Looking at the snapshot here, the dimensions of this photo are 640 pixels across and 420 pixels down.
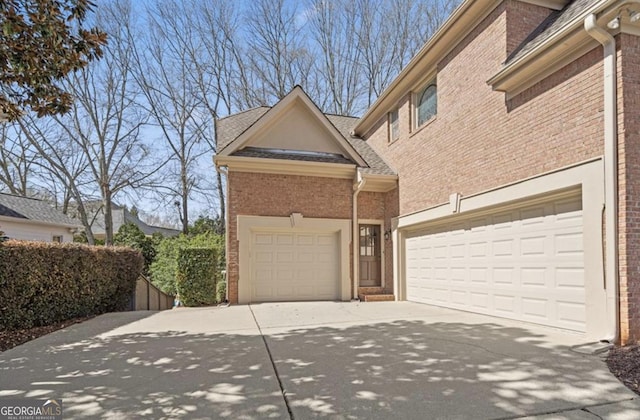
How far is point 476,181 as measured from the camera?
25.7 ft

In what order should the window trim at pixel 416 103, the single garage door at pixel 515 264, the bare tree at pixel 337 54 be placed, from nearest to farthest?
1. the single garage door at pixel 515 264
2. the window trim at pixel 416 103
3. the bare tree at pixel 337 54

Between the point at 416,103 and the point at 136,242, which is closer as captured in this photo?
the point at 416,103

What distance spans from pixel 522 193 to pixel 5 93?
819 cm

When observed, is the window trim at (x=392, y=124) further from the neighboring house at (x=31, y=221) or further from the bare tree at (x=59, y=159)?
the bare tree at (x=59, y=159)

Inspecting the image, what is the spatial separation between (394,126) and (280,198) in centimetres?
441

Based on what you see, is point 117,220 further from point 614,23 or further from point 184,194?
point 614,23

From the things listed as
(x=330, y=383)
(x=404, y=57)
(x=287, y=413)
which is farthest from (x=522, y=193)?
(x=404, y=57)

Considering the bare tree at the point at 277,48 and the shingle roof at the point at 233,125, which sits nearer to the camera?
the shingle roof at the point at 233,125

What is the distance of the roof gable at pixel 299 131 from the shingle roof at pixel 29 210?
11.0 m

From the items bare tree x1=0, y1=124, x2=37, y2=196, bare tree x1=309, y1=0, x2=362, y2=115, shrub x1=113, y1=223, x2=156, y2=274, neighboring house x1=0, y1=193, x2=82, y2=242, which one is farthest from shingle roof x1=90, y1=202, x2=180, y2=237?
bare tree x1=309, y1=0, x2=362, y2=115

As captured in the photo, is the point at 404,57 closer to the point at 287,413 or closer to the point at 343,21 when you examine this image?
the point at 343,21

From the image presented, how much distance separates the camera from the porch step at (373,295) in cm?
1068

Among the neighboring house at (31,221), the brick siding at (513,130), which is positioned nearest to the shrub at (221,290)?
the brick siding at (513,130)

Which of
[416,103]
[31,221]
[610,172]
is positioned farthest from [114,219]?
[610,172]
